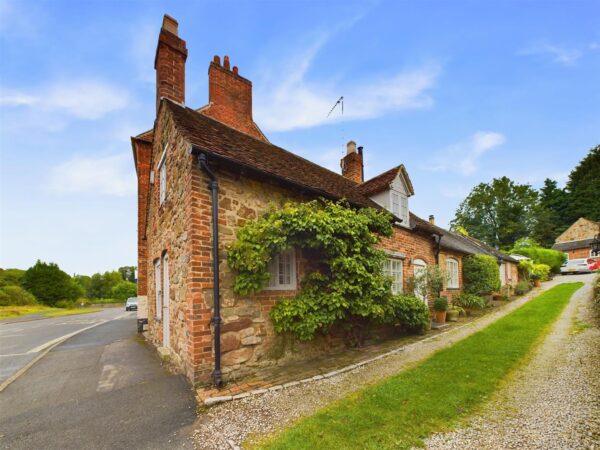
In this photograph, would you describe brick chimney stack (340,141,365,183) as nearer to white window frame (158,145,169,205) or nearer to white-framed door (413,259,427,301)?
white-framed door (413,259,427,301)

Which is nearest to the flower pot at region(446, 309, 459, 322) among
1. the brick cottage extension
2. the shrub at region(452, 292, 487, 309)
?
the shrub at region(452, 292, 487, 309)

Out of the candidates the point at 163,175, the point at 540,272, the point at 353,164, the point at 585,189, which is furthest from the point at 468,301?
the point at 585,189

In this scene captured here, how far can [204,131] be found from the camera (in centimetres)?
653

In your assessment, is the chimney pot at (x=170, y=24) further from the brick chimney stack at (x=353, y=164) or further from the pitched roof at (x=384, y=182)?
the brick chimney stack at (x=353, y=164)

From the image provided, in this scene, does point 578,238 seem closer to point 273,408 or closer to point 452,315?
point 452,315

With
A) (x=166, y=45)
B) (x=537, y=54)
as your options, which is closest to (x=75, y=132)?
(x=166, y=45)

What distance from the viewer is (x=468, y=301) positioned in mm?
13133

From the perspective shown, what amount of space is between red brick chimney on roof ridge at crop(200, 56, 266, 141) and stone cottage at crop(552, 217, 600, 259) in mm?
43365

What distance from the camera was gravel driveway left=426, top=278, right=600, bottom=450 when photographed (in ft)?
9.96

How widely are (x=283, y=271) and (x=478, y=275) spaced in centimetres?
1313

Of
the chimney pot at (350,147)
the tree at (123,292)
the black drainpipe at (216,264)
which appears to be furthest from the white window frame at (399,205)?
the tree at (123,292)

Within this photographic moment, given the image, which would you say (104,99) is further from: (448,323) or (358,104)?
(448,323)

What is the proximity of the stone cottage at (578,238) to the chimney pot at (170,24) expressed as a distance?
46590 millimetres

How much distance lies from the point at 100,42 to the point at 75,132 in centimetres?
329
